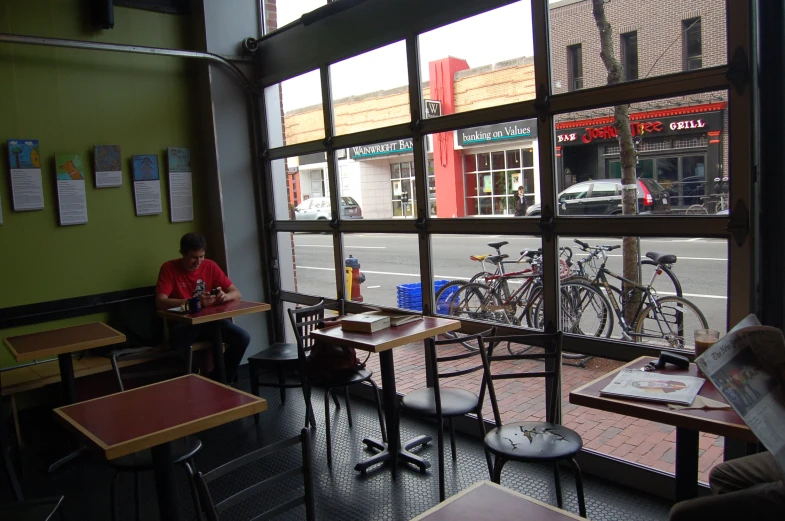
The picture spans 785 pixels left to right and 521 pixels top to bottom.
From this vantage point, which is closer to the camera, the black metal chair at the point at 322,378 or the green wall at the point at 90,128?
the black metal chair at the point at 322,378

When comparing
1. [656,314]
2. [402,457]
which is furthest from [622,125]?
[402,457]

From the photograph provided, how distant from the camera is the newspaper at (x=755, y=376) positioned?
1.44 m

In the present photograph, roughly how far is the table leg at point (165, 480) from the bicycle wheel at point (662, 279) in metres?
2.28

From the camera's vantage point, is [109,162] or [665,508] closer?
[665,508]

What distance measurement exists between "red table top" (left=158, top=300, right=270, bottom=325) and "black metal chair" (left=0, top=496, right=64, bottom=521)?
1658 millimetres

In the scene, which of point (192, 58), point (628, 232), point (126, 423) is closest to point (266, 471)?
point (126, 423)

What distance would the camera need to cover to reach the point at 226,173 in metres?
4.95

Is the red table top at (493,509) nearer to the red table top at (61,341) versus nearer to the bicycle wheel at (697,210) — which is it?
the bicycle wheel at (697,210)

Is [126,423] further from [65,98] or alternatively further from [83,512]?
[65,98]

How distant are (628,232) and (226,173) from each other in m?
3.38

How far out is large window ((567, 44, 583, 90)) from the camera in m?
2.86

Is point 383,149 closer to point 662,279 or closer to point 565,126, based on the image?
point 565,126

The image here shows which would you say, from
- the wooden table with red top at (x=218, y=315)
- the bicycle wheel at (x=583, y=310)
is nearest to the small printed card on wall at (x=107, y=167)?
the wooden table with red top at (x=218, y=315)

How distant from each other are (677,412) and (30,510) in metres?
2.23
